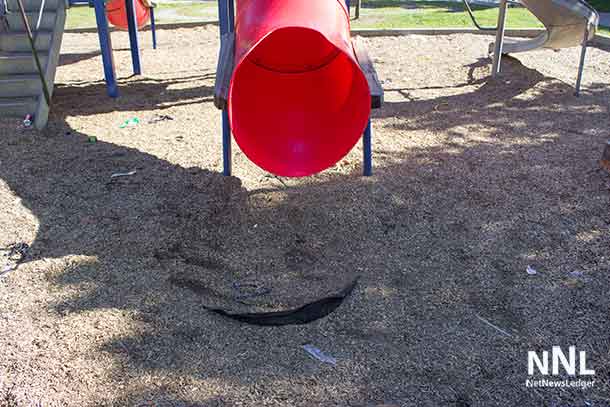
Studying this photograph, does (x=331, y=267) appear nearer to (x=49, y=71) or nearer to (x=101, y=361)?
(x=101, y=361)

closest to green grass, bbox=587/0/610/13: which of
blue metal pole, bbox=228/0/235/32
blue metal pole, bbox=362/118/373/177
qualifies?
blue metal pole, bbox=362/118/373/177

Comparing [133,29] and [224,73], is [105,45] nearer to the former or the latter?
[133,29]

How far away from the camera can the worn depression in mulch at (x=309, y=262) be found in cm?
273

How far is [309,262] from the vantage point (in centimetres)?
370

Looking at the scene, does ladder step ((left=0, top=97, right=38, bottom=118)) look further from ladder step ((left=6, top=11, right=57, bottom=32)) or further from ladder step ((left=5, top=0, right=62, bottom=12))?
ladder step ((left=5, top=0, right=62, bottom=12))

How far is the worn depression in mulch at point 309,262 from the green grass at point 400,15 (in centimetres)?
545

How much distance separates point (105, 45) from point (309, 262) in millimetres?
4787

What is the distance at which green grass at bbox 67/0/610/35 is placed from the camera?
37.2 feet

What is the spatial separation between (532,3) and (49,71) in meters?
6.13

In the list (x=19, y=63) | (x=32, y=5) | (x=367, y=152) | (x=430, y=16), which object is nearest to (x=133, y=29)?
(x=32, y=5)

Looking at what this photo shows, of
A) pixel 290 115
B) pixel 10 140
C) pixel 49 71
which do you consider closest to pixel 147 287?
pixel 290 115

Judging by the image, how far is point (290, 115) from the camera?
462cm

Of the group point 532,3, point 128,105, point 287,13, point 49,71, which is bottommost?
point 128,105

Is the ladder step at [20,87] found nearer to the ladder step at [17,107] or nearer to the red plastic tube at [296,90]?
the ladder step at [17,107]
